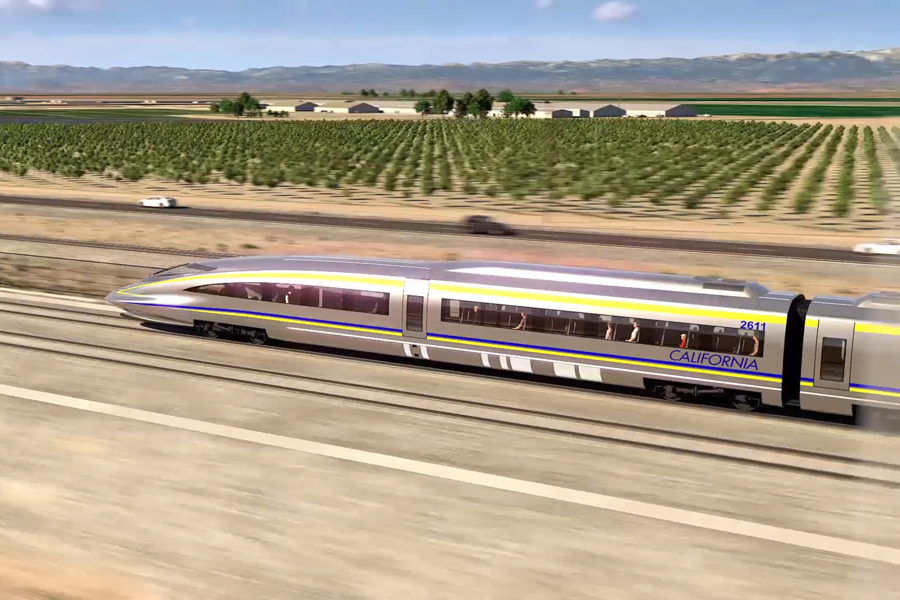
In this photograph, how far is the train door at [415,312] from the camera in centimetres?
2094

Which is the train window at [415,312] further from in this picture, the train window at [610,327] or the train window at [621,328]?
the train window at [621,328]

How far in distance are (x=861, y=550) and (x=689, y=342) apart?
6.44m

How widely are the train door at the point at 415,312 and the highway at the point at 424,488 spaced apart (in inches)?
32.8

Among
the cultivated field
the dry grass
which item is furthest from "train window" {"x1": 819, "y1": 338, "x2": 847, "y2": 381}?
the cultivated field

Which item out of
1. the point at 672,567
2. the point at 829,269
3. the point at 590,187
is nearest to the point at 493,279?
the point at 672,567

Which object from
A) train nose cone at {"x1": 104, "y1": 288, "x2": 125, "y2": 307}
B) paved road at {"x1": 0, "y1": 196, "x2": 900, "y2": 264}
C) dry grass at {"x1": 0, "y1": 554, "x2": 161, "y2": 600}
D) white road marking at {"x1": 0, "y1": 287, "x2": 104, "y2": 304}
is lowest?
dry grass at {"x1": 0, "y1": 554, "x2": 161, "y2": 600}

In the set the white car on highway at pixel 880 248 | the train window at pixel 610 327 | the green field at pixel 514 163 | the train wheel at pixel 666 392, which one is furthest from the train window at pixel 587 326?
the green field at pixel 514 163

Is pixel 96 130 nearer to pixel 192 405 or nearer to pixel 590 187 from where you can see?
pixel 590 187

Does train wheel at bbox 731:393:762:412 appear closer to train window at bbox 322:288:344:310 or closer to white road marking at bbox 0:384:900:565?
white road marking at bbox 0:384:900:565

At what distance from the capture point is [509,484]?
14883 millimetres

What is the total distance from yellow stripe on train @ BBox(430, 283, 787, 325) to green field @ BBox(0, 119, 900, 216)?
37989 mm

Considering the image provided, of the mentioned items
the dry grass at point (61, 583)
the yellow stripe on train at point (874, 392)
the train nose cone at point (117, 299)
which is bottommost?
the dry grass at point (61, 583)

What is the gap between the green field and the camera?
62.2m

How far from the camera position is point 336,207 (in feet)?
190
